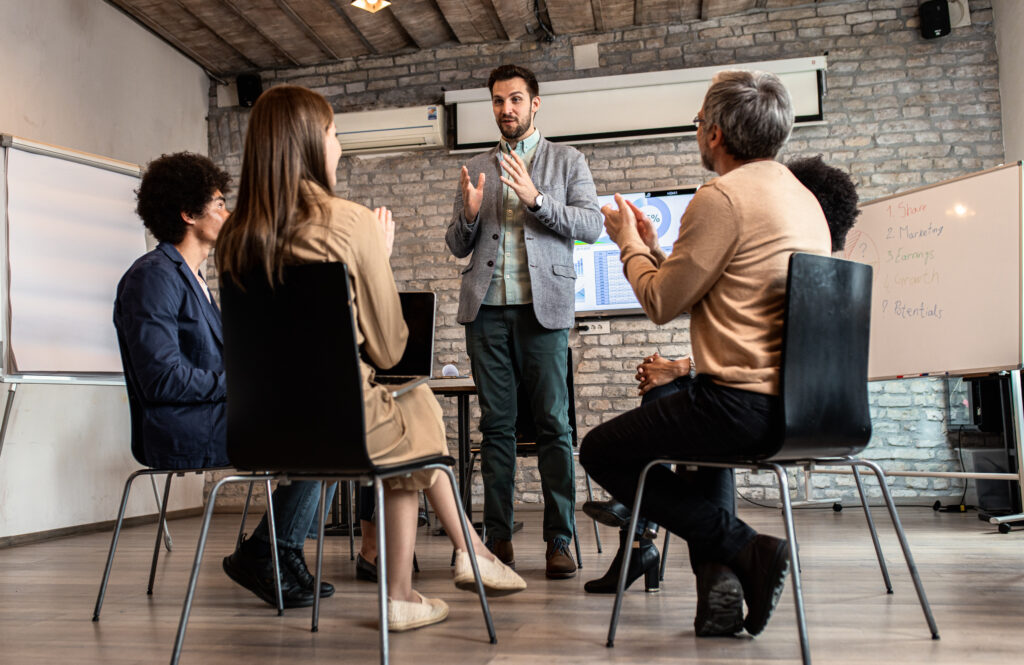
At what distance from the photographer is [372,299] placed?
1.70 meters

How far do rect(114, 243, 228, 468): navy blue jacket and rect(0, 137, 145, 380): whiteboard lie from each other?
Result: 173cm

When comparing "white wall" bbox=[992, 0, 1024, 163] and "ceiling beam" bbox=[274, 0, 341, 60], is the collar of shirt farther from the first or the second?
"white wall" bbox=[992, 0, 1024, 163]

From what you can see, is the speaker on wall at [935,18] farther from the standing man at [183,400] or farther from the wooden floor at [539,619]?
the standing man at [183,400]

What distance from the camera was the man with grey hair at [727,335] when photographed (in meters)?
1.70

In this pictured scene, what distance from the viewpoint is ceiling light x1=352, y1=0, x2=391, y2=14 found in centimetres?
495

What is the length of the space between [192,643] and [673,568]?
5.08 ft

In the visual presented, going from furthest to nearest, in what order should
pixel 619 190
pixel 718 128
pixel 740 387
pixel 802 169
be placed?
pixel 619 190
pixel 802 169
pixel 718 128
pixel 740 387

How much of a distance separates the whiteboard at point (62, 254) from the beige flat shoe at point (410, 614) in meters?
2.67

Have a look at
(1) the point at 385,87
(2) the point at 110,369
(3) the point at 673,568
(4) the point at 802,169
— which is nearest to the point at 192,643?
(3) the point at 673,568

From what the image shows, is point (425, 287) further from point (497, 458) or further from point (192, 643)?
point (192, 643)

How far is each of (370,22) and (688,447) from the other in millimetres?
4554

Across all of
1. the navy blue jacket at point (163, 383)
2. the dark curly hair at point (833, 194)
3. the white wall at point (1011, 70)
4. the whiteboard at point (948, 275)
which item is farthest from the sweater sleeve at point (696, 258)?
the white wall at point (1011, 70)

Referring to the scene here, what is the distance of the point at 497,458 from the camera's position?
283 cm

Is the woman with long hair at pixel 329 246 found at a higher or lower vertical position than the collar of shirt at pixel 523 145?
lower
